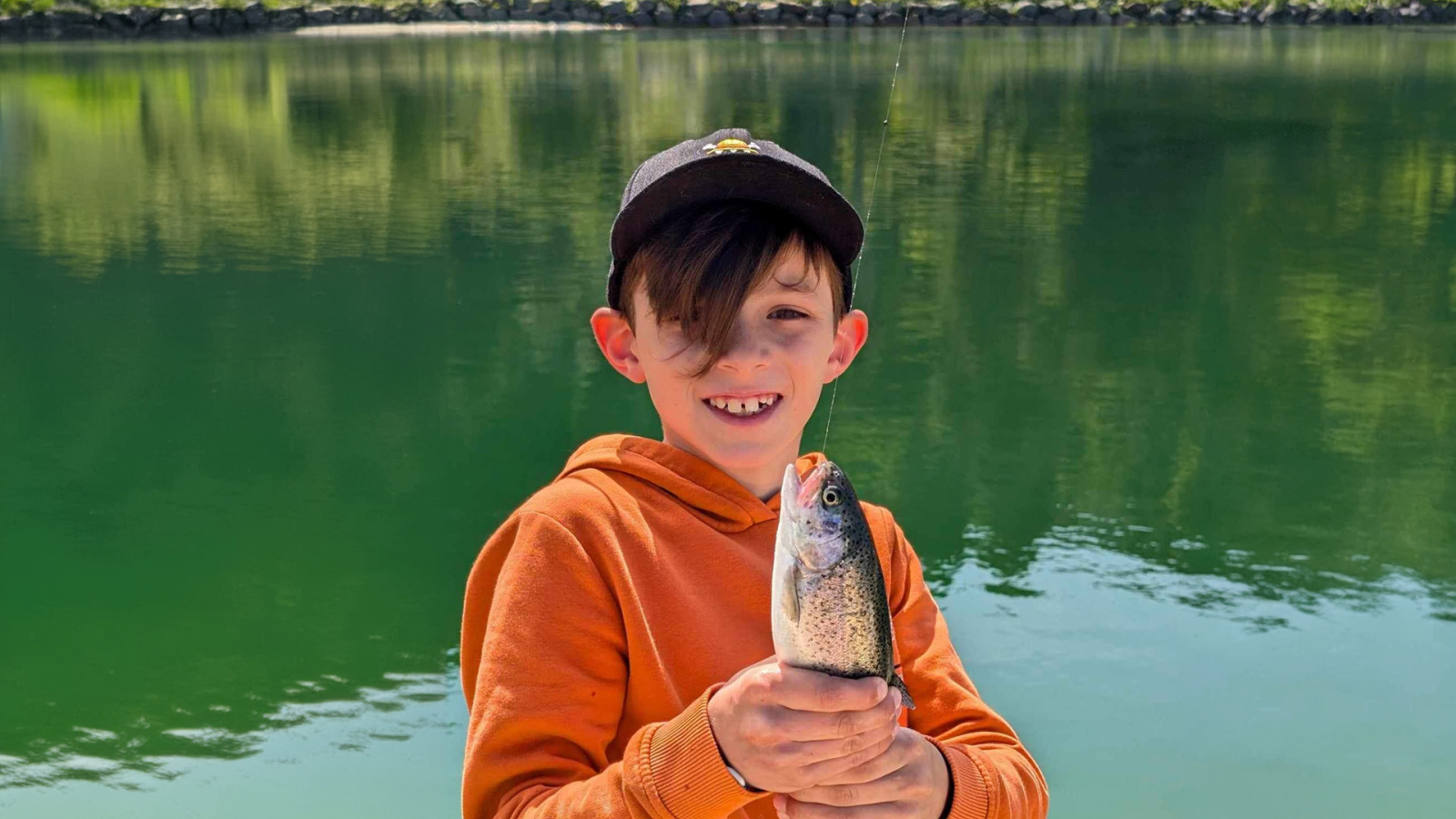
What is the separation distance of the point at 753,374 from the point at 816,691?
16.6 inches

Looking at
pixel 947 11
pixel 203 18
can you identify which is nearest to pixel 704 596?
pixel 203 18

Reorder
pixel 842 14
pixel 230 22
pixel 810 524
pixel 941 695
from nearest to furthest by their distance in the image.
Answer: pixel 810 524 → pixel 941 695 → pixel 230 22 → pixel 842 14

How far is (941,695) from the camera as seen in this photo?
173 cm

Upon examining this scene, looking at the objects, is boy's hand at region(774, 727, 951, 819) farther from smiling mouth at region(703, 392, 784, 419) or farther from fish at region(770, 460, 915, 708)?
smiling mouth at region(703, 392, 784, 419)

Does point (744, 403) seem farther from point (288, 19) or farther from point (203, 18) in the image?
point (288, 19)

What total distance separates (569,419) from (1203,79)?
1976 cm

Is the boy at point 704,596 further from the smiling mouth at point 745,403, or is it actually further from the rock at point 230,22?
the rock at point 230,22

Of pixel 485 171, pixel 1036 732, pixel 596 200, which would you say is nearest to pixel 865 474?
pixel 1036 732

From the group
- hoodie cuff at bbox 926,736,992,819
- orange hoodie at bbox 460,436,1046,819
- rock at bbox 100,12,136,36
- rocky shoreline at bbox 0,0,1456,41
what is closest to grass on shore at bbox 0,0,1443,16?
rocky shoreline at bbox 0,0,1456,41

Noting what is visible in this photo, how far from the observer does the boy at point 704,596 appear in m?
1.37

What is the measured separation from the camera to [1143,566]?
517 centimetres

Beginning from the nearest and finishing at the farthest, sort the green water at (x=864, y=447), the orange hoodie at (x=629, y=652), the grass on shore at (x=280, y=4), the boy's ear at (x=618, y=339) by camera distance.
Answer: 1. the orange hoodie at (x=629, y=652)
2. the boy's ear at (x=618, y=339)
3. the green water at (x=864, y=447)
4. the grass on shore at (x=280, y=4)

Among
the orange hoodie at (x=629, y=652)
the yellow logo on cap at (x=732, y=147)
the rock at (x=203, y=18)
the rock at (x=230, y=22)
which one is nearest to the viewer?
the orange hoodie at (x=629, y=652)

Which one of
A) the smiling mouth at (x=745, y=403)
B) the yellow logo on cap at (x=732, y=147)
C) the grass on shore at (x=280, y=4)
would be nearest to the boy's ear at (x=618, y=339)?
the smiling mouth at (x=745, y=403)
